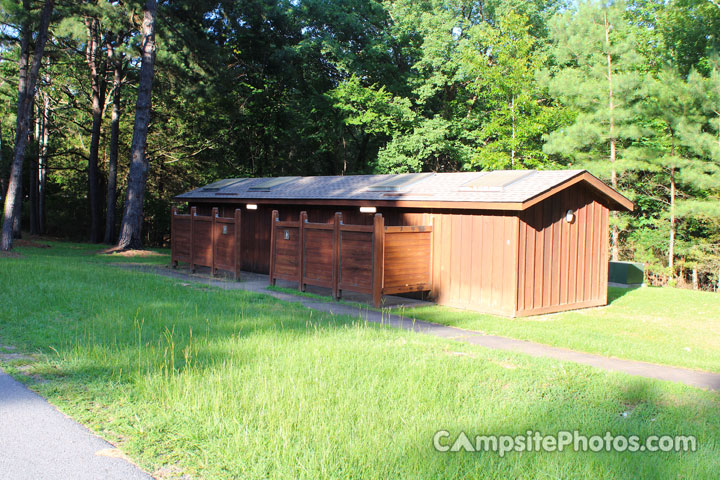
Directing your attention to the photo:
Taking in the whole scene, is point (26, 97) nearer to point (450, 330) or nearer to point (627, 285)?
point (450, 330)

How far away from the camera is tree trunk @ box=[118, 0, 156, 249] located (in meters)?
21.6

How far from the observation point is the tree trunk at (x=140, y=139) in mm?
21625

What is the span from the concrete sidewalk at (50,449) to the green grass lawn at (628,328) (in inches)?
256

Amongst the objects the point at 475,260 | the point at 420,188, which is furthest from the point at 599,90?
the point at 475,260

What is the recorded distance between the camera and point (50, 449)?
420 centimetres

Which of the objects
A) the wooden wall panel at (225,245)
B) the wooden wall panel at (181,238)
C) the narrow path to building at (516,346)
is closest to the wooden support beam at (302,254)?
the narrow path to building at (516,346)

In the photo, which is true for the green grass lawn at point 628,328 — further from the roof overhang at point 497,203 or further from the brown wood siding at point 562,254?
the roof overhang at point 497,203

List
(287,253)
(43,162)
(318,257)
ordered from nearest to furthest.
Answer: (318,257) → (287,253) → (43,162)

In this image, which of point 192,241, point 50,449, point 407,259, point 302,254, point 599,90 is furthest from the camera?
point 599,90

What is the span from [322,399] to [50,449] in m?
2.13

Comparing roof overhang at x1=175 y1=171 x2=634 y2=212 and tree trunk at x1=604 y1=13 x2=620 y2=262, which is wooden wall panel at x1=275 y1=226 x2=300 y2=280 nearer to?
roof overhang at x1=175 y1=171 x2=634 y2=212

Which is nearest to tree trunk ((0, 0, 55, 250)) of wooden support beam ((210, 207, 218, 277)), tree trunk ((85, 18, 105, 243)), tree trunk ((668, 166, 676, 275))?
tree trunk ((85, 18, 105, 243))

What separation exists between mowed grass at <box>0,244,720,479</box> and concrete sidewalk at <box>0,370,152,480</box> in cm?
13

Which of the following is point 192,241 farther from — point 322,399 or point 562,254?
point 322,399
